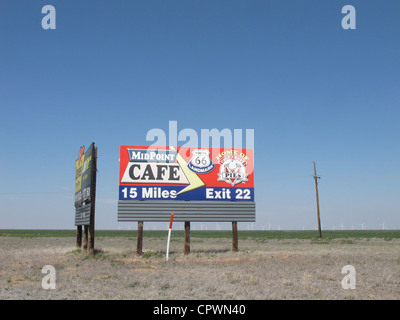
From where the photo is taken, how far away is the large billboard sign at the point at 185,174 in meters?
23.9

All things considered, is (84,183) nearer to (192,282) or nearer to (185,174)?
(185,174)

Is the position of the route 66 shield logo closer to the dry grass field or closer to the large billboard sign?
the large billboard sign

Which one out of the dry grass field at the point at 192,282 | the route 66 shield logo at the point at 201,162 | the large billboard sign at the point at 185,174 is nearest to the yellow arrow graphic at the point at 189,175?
the large billboard sign at the point at 185,174

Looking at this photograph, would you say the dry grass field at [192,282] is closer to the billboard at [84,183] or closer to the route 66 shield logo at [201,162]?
the billboard at [84,183]

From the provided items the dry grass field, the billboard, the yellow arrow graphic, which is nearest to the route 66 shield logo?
the yellow arrow graphic

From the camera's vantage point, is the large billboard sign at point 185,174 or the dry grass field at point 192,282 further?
the large billboard sign at point 185,174

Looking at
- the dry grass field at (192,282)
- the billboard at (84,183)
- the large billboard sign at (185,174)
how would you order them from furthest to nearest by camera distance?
the large billboard sign at (185,174), the billboard at (84,183), the dry grass field at (192,282)

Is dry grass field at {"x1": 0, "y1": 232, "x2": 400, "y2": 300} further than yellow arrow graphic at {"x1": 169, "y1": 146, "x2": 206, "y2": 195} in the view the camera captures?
No

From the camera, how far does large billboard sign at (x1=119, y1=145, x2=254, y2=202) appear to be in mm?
23922

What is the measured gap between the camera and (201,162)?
24844 mm

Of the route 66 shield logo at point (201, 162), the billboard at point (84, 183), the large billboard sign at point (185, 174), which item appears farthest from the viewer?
the route 66 shield logo at point (201, 162)

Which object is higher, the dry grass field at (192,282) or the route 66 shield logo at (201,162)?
the route 66 shield logo at (201,162)
